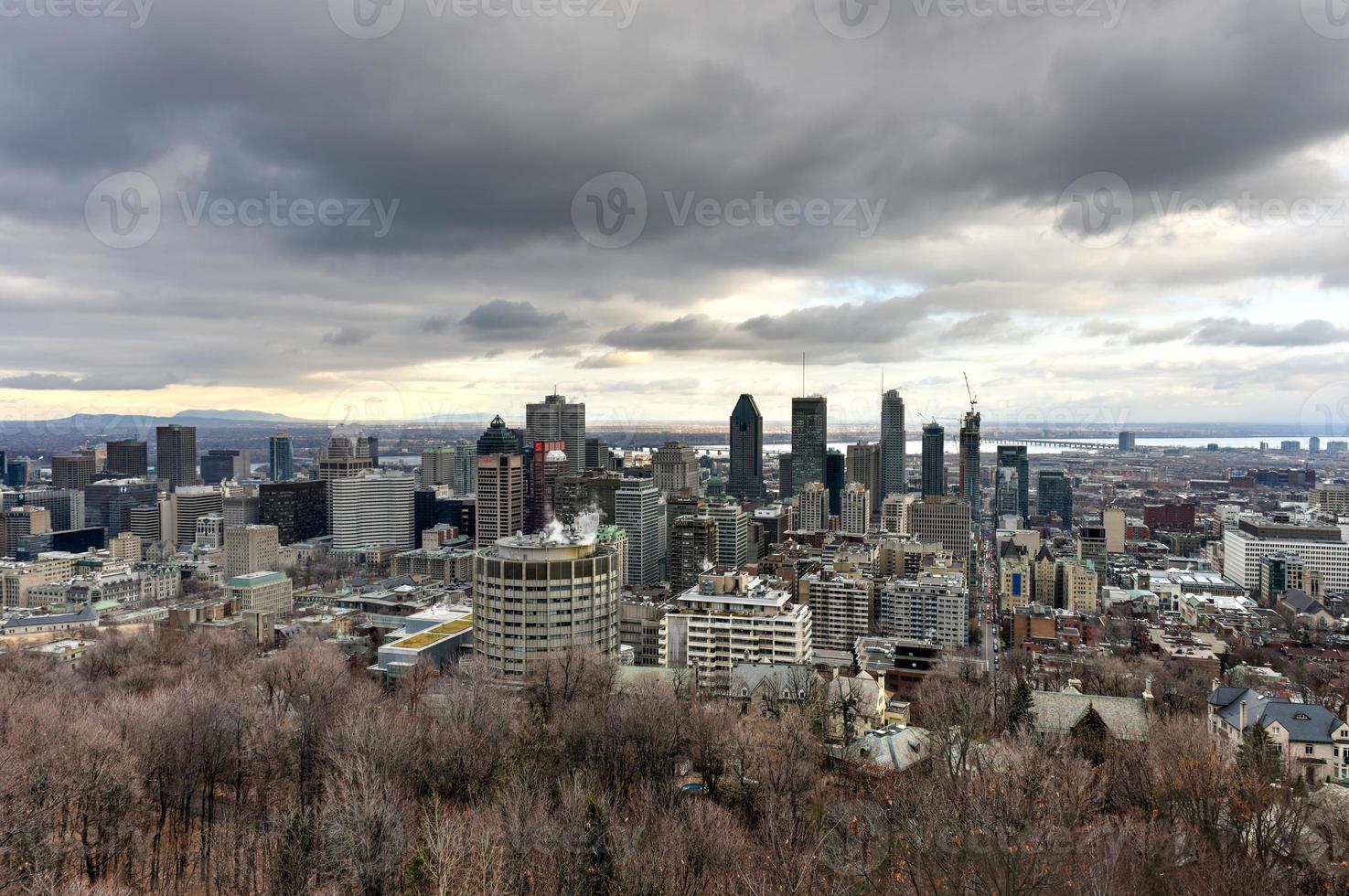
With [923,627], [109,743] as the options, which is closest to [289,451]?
[923,627]

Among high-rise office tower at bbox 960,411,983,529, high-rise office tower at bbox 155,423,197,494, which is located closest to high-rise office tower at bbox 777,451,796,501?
high-rise office tower at bbox 960,411,983,529

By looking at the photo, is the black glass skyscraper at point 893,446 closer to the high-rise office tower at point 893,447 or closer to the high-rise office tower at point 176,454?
the high-rise office tower at point 893,447

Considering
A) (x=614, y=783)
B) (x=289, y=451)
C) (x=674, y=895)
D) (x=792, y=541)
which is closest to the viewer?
(x=674, y=895)

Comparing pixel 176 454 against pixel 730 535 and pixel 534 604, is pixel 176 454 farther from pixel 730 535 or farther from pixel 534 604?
pixel 534 604

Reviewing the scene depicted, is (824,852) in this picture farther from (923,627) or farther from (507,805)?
(923,627)

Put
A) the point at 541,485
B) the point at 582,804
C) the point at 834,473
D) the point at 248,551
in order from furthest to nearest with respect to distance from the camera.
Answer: the point at 834,473
the point at 541,485
the point at 248,551
the point at 582,804

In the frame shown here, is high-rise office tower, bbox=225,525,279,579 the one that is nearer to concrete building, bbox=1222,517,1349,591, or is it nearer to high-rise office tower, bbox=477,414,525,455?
high-rise office tower, bbox=477,414,525,455

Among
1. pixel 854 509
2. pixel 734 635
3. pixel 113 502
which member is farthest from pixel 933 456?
pixel 113 502

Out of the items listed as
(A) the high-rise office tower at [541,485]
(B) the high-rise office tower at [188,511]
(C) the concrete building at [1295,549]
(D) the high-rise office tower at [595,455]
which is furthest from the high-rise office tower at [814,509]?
(B) the high-rise office tower at [188,511]
